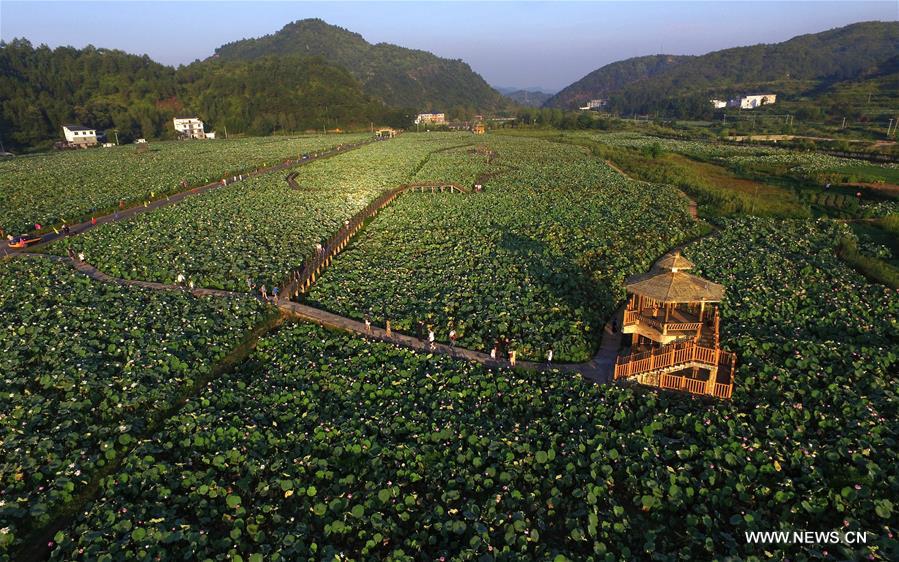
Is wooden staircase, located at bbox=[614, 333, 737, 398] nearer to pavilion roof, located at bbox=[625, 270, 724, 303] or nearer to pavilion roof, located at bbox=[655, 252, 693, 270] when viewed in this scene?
pavilion roof, located at bbox=[625, 270, 724, 303]

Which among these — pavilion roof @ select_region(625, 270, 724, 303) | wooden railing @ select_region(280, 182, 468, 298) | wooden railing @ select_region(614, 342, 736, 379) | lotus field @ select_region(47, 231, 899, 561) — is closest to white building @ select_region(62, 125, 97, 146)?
wooden railing @ select_region(280, 182, 468, 298)

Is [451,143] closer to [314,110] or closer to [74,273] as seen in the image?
[314,110]

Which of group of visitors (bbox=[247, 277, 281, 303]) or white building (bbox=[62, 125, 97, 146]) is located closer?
group of visitors (bbox=[247, 277, 281, 303])

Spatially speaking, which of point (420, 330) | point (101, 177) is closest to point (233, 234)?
point (420, 330)

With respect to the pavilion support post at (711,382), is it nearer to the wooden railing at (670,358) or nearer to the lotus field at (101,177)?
the wooden railing at (670,358)

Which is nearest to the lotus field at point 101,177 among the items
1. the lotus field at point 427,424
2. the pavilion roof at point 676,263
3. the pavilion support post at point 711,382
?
the lotus field at point 427,424

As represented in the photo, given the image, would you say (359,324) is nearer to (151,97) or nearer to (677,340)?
(677,340)

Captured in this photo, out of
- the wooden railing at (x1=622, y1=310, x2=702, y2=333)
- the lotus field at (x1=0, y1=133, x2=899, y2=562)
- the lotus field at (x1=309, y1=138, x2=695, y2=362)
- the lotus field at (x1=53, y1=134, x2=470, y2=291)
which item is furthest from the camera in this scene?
the lotus field at (x1=53, y1=134, x2=470, y2=291)
